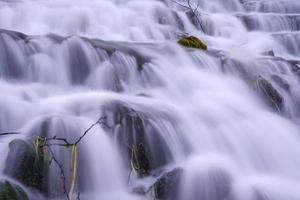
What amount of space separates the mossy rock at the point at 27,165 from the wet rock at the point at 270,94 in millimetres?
4138

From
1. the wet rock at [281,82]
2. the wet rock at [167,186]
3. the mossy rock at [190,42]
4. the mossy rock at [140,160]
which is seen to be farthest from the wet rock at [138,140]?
the mossy rock at [190,42]

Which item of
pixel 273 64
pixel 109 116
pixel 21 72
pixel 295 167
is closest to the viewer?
pixel 109 116

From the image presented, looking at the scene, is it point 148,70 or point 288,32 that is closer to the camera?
point 148,70

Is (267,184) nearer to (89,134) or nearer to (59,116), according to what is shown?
(89,134)

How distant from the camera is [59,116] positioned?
5.42 metres

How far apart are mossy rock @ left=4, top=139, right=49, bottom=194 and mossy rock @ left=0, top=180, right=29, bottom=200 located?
0.39 meters

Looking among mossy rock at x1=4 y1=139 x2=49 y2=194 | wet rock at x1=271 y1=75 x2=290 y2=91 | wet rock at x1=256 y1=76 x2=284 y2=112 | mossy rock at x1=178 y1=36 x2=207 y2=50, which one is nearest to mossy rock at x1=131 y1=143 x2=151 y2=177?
mossy rock at x1=4 y1=139 x2=49 y2=194

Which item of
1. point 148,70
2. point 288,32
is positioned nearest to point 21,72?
point 148,70

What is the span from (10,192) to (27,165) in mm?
616

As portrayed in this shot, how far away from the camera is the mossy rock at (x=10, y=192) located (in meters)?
3.87

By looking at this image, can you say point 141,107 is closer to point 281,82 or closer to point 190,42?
point 281,82

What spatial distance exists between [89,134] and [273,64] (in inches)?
192

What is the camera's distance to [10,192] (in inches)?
155

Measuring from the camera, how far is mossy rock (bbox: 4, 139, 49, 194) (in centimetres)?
455
